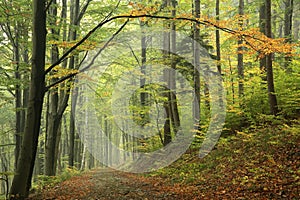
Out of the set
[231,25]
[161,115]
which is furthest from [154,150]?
[231,25]

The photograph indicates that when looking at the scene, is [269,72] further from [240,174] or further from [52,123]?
[52,123]

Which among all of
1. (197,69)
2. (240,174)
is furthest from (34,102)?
(197,69)

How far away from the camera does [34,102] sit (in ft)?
25.2

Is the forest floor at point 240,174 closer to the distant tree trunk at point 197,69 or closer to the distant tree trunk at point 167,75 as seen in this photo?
the distant tree trunk at point 197,69

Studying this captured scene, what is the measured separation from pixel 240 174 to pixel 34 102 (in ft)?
21.3

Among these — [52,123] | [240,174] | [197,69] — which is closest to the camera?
[240,174]

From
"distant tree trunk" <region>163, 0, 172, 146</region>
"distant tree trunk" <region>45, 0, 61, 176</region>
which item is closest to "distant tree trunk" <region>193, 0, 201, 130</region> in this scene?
"distant tree trunk" <region>163, 0, 172, 146</region>

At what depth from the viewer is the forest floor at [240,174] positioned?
22.2ft

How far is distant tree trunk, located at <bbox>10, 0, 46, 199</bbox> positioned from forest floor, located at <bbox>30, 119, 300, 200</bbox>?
6.05 feet

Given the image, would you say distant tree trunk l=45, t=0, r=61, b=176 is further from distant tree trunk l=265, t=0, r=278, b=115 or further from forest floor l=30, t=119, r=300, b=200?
distant tree trunk l=265, t=0, r=278, b=115

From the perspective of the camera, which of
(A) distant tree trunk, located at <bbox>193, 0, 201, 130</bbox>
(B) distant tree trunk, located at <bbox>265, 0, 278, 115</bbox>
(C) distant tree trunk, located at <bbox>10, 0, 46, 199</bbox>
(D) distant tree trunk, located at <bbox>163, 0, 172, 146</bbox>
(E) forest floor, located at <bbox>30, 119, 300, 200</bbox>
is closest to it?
(E) forest floor, located at <bbox>30, 119, 300, 200</bbox>

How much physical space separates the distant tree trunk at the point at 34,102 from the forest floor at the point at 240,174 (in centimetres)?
185

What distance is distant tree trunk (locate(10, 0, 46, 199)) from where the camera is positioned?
7543mm

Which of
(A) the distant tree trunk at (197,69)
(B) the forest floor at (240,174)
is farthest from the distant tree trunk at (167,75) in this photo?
(B) the forest floor at (240,174)
